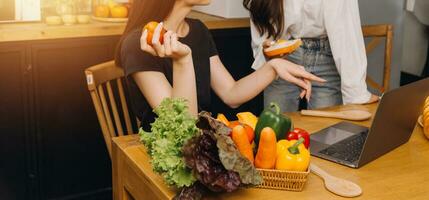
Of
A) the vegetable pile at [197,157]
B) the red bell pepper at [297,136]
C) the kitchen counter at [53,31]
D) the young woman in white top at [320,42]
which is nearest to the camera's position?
the vegetable pile at [197,157]

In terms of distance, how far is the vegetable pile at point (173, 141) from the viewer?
1332 mm

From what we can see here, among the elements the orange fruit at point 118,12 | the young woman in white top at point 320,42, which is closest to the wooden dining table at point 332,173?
the young woman in white top at point 320,42

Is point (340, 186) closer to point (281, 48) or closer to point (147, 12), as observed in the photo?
point (281, 48)

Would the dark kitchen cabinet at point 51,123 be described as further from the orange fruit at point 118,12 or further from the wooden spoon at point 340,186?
the wooden spoon at point 340,186

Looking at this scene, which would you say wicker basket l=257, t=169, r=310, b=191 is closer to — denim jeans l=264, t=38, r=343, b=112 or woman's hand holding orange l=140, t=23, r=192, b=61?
woman's hand holding orange l=140, t=23, r=192, b=61

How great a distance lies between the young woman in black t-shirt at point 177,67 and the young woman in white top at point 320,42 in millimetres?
478

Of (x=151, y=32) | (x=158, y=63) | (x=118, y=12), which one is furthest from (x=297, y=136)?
(x=118, y=12)

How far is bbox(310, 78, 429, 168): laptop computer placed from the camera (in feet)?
5.26

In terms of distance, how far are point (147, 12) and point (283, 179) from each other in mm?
864

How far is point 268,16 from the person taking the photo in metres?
2.69

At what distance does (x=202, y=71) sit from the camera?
224 cm

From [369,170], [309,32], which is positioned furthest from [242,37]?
[369,170]

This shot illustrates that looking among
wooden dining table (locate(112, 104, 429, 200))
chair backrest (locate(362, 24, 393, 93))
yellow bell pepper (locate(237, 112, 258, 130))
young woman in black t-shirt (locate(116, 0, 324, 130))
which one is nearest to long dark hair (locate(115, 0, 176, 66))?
young woman in black t-shirt (locate(116, 0, 324, 130))

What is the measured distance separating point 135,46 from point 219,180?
2.78 feet
